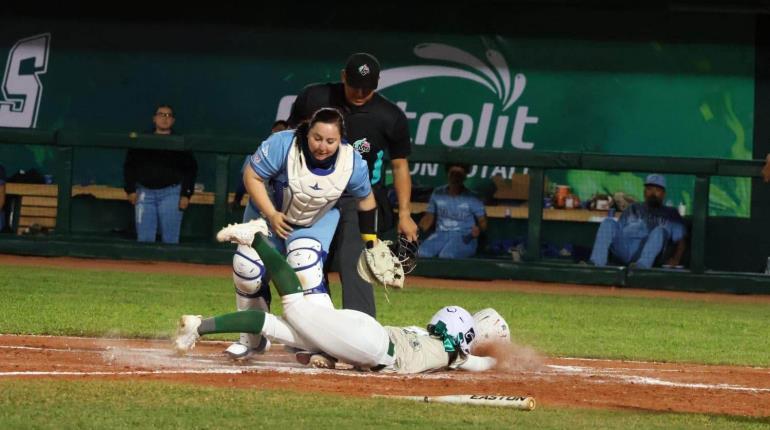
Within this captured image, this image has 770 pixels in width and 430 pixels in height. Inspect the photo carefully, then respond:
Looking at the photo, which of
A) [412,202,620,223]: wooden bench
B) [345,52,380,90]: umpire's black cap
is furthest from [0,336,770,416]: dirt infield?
[412,202,620,223]: wooden bench

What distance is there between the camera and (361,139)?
7.89 meters

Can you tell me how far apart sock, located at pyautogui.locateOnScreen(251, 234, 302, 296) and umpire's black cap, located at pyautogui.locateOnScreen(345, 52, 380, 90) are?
1.29 m

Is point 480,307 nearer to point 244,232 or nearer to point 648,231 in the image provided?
point 648,231

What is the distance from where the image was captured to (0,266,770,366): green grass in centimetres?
882

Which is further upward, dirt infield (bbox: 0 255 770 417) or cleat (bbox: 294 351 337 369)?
cleat (bbox: 294 351 337 369)

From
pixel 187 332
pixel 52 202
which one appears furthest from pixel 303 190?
pixel 52 202

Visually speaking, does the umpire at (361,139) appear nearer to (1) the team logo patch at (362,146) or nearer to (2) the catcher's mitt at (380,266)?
(1) the team logo patch at (362,146)

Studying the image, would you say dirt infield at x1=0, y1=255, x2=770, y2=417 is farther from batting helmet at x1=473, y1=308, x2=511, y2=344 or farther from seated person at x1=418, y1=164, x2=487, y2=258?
seated person at x1=418, y1=164, x2=487, y2=258

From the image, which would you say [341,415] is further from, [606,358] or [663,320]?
[663,320]

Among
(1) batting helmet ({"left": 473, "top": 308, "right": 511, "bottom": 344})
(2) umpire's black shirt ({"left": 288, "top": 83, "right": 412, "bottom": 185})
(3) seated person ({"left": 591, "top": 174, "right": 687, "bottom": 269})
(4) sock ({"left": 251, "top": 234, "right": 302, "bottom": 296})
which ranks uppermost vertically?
(2) umpire's black shirt ({"left": 288, "top": 83, "right": 412, "bottom": 185})

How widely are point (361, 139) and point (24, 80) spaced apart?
8.87m

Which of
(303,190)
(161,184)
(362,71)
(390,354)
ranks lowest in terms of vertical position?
(390,354)

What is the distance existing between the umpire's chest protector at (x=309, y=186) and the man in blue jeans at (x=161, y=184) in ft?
21.6

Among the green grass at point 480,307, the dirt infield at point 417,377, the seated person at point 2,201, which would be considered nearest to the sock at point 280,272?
the dirt infield at point 417,377
